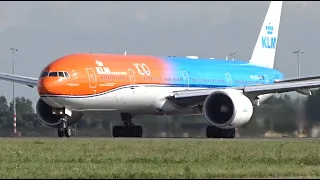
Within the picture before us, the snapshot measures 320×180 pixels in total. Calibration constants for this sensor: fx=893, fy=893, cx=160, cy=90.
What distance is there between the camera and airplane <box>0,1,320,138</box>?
43281 mm

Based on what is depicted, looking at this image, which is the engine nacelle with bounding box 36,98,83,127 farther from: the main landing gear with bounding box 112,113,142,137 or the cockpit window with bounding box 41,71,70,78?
the cockpit window with bounding box 41,71,70,78

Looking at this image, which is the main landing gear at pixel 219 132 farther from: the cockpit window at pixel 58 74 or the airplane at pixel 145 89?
the cockpit window at pixel 58 74

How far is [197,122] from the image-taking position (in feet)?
157

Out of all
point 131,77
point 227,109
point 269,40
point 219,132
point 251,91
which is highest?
point 269,40

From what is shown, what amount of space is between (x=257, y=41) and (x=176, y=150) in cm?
2808

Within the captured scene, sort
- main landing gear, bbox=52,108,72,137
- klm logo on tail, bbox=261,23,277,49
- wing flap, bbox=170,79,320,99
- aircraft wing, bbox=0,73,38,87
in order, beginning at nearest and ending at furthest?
1. main landing gear, bbox=52,108,72,137
2. wing flap, bbox=170,79,320,99
3. aircraft wing, bbox=0,73,38,87
4. klm logo on tail, bbox=261,23,277,49

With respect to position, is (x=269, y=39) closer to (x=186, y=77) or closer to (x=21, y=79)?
(x=186, y=77)

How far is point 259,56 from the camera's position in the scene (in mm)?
56719

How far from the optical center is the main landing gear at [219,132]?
45.4m

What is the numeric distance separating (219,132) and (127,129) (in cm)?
502

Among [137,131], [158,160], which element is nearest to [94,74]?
[137,131]

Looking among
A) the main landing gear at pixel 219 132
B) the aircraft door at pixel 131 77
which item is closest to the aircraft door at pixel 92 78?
the aircraft door at pixel 131 77

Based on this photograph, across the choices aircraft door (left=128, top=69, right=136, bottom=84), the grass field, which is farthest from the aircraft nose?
the grass field

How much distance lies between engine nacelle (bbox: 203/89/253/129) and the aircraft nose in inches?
292
